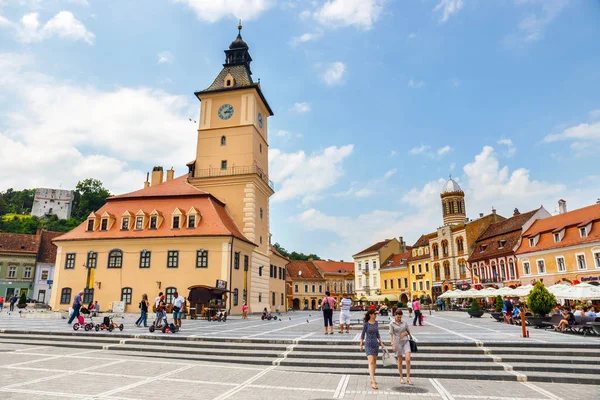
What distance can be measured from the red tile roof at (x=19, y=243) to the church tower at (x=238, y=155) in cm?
3519

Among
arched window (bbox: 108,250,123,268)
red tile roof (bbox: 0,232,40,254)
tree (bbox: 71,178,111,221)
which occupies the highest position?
tree (bbox: 71,178,111,221)

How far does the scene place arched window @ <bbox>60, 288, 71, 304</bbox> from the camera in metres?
33.8

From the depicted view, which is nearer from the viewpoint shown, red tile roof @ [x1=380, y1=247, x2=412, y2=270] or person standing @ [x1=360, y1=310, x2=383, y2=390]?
person standing @ [x1=360, y1=310, x2=383, y2=390]

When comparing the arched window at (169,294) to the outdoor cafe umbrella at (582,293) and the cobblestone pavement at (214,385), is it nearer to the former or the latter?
the cobblestone pavement at (214,385)

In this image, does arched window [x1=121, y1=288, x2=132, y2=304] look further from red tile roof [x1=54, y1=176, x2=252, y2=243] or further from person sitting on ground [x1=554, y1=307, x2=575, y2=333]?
person sitting on ground [x1=554, y1=307, x2=575, y2=333]

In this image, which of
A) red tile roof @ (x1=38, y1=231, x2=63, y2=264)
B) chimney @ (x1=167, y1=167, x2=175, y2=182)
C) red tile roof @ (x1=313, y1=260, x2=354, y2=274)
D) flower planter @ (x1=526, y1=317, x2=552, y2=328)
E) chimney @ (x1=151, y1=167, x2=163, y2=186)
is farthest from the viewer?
red tile roof @ (x1=313, y1=260, x2=354, y2=274)

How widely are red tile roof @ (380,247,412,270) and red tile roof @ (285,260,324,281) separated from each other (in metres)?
17.4

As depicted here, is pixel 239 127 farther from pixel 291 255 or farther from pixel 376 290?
pixel 291 255

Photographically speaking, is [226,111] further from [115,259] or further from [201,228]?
[115,259]

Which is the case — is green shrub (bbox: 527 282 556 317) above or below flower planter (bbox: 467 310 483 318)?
above

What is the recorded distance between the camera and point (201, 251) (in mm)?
32406

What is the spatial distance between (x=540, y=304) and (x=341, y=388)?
17309mm

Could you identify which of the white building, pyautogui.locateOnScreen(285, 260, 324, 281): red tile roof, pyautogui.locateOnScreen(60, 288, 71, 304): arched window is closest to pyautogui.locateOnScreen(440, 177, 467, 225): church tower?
pyautogui.locateOnScreen(285, 260, 324, 281): red tile roof

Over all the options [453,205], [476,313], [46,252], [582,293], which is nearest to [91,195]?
[46,252]
